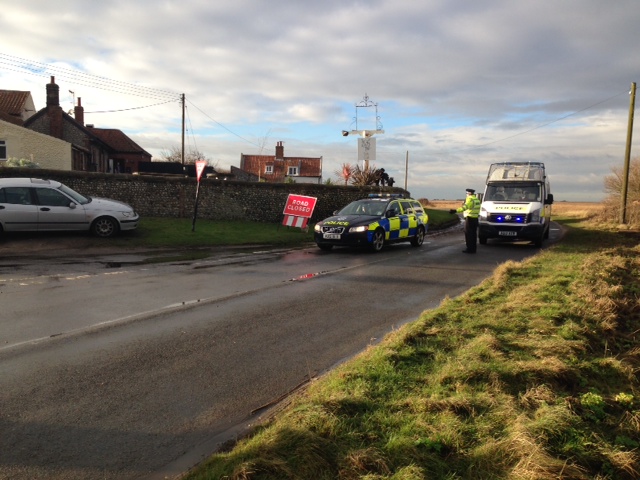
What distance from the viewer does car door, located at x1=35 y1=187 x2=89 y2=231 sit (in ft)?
50.8

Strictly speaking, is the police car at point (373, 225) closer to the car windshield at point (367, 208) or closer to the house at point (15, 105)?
the car windshield at point (367, 208)

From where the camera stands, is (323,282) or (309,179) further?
(309,179)

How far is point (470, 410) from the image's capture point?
146 inches

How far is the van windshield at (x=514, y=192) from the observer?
1766cm

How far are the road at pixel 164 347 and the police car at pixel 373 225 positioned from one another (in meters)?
2.89

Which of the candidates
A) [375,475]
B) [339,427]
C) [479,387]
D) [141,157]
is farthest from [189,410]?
[141,157]

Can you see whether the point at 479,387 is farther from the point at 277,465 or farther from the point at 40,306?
the point at 40,306

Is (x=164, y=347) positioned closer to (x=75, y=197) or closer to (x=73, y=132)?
(x=75, y=197)

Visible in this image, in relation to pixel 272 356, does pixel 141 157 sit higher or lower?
higher

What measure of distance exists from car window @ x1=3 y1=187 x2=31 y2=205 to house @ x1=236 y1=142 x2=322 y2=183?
59274mm

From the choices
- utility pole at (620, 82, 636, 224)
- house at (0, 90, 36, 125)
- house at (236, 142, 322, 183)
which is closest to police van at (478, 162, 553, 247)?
utility pole at (620, 82, 636, 224)

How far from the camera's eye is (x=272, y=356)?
18.2ft

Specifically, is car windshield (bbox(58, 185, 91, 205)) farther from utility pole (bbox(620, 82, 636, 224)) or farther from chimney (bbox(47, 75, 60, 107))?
chimney (bbox(47, 75, 60, 107))

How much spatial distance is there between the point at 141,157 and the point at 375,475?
193ft
